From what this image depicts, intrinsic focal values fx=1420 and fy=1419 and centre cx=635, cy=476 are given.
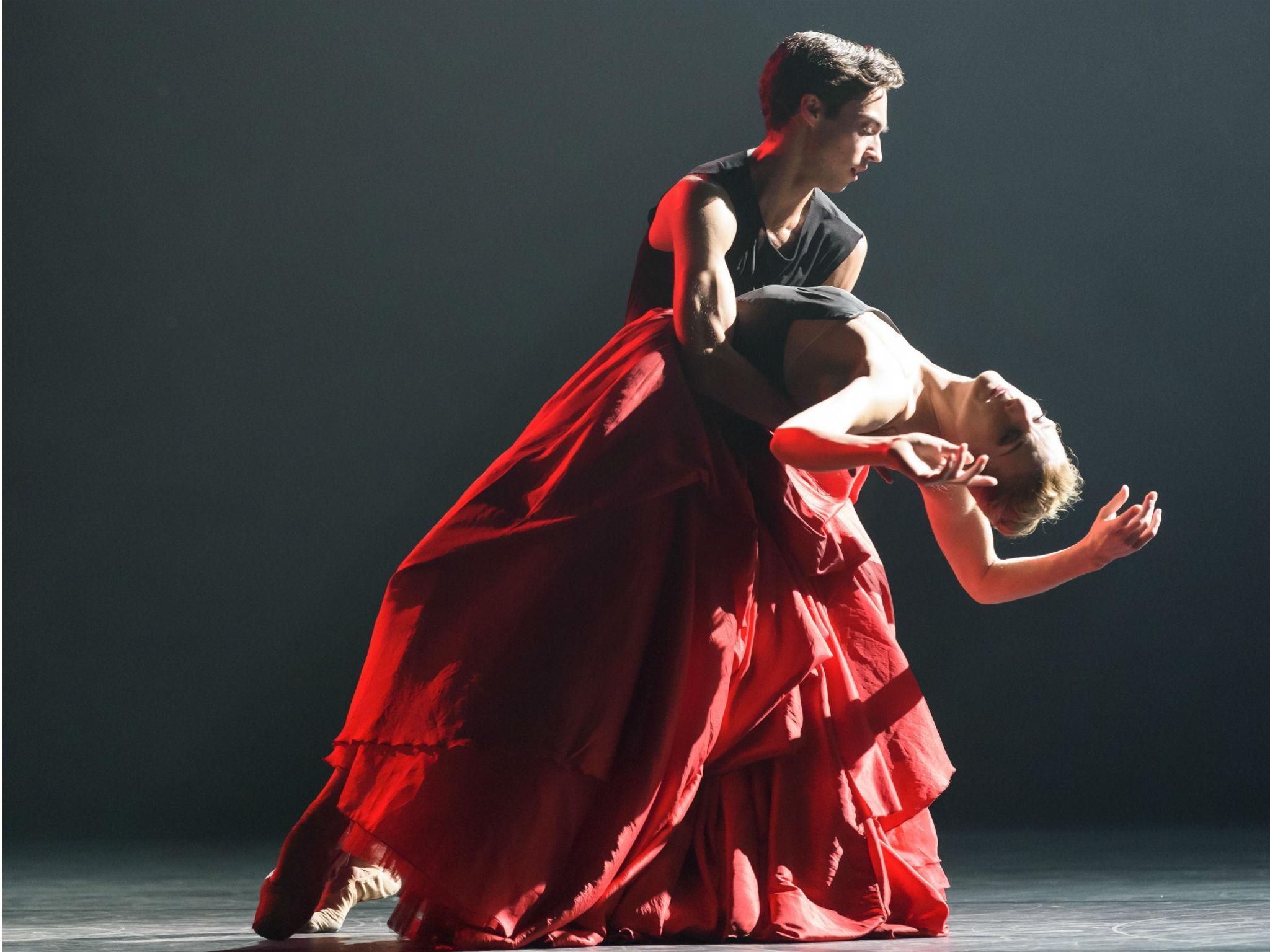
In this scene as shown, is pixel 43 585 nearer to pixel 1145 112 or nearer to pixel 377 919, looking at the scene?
pixel 377 919

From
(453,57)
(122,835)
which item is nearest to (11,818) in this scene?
(122,835)

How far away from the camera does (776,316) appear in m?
1.87

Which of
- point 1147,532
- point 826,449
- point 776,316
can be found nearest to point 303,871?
point 826,449

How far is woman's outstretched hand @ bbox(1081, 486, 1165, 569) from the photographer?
70.7 inches

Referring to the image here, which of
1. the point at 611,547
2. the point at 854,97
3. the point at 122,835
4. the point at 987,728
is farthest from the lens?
the point at 987,728

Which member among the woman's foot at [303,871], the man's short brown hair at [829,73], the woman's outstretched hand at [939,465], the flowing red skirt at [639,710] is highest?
the man's short brown hair at [829,73]

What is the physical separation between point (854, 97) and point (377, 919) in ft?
4.35

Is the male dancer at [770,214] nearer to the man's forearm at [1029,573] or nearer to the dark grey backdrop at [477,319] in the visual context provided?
the man's forearm at [1029,573]

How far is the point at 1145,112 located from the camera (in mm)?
3959

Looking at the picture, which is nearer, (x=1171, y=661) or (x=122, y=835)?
(x=122, y=835)

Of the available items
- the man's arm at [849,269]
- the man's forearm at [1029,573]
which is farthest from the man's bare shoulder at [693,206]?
the man's forearm at [1029,573]

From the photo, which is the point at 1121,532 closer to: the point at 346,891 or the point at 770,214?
the point at 770,214

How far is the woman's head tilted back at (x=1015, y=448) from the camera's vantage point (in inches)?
71.4

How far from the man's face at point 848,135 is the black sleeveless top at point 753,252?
95mm
